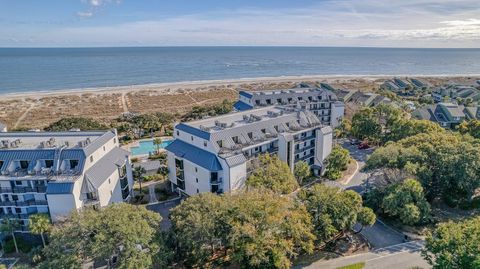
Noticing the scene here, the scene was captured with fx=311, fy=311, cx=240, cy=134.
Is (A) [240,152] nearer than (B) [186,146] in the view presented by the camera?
Yes

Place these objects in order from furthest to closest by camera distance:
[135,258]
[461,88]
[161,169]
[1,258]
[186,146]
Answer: [461,88], [161,169], [186,146], [1,258], [135,258]

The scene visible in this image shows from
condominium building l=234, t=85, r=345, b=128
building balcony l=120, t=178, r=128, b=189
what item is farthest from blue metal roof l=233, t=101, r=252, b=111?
building balcony l=120, t=178, r=128, b=189

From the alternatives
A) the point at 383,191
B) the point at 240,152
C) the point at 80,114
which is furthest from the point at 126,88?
the point at 383,191

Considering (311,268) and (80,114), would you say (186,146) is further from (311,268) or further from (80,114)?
(80,114)

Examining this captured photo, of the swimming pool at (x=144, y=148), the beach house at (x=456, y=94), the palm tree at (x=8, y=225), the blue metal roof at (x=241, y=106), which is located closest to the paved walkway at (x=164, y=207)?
the palm tree at (x=8, y=225)

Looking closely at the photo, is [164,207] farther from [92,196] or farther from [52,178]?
[52,178]

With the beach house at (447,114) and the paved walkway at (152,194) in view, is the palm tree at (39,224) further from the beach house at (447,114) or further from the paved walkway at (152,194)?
the beach house at (447,114)

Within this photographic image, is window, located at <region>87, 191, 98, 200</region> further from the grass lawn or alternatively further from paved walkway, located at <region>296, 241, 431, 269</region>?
the grass lawn
